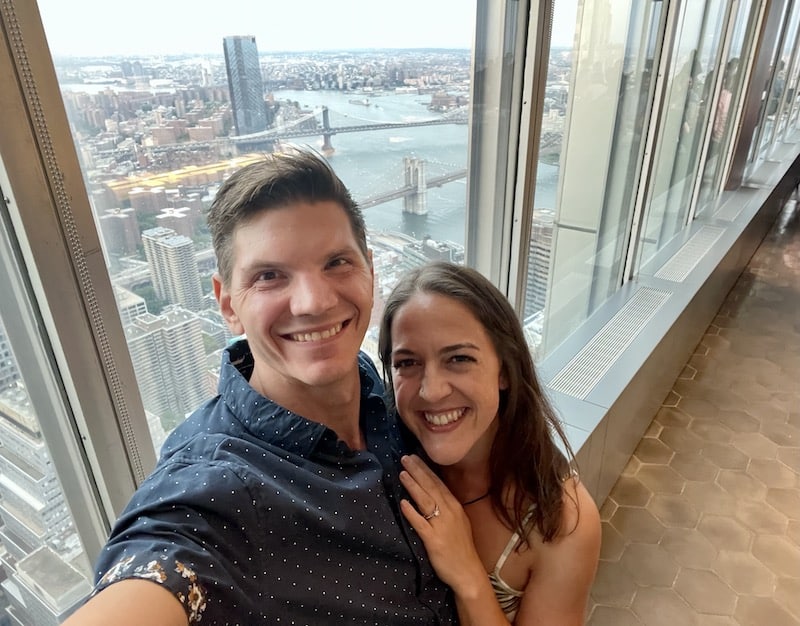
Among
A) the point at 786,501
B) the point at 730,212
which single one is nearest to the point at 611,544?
the point at 786,501

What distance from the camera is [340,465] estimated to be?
999mm

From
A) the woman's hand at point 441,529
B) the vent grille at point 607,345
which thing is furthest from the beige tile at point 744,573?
the woman's hand at point 441,529

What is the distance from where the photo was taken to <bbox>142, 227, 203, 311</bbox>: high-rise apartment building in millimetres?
1209

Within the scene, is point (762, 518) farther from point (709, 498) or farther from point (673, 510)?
point (673, 510)

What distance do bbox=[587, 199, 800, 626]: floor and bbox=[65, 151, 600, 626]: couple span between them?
1.28m

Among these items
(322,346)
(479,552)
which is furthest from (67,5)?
(479,552)

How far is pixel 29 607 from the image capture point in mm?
1228

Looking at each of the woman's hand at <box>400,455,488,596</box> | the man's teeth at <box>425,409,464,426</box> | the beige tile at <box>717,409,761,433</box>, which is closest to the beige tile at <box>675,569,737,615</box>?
the beige tile at <box>717,409,761,433</box>

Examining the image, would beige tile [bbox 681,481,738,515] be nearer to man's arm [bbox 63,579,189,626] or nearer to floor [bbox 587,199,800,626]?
floor [bbox 587,199,800,626]

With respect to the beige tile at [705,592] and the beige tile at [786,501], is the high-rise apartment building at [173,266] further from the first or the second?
the beige tile at [786,501]

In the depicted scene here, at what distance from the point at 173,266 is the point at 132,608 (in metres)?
0.77

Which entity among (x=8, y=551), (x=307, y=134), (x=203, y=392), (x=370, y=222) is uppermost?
(x=307, y=134)

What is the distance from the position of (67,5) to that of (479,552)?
130 cm

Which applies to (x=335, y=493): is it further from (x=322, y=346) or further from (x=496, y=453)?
(x=496, y=453)
